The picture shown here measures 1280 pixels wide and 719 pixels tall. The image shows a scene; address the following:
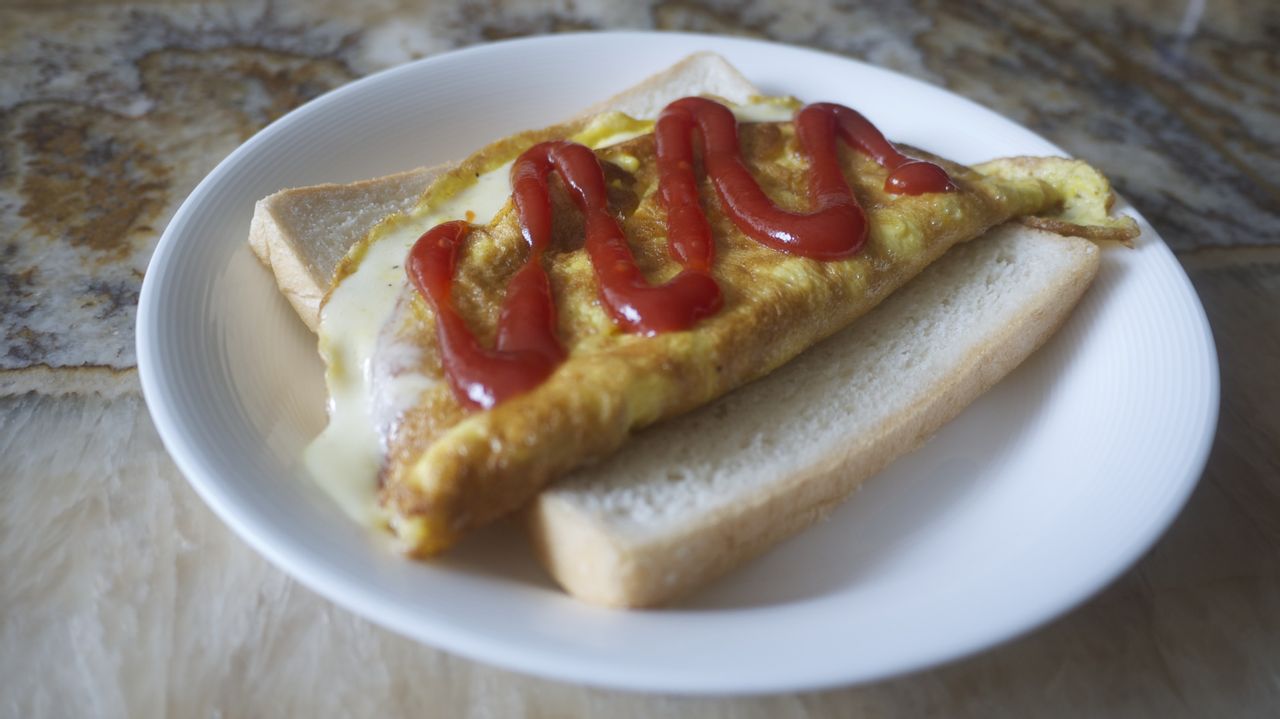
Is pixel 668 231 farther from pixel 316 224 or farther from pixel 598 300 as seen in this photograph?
pixel 316 224

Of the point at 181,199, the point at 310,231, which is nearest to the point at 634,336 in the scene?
the point at 310,231

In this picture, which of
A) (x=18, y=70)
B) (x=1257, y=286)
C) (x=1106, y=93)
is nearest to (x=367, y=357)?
(x=18, y=70)

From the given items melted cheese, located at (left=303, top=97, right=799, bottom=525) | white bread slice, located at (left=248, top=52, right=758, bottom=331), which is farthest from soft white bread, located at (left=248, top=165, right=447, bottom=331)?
melted cheese, located at (left=303, top=97, right=799, bottom=525)

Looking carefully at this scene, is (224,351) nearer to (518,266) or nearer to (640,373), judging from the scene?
(518,266)

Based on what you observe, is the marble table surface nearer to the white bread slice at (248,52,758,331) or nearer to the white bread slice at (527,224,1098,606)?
the white bread slice at (527,224,1098,606)

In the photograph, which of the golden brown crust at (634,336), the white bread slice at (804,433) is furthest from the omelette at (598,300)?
the white bread slice at (804,433)

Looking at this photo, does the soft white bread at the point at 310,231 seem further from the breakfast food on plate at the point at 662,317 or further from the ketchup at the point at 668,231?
the ketchup at the point at 668,231
